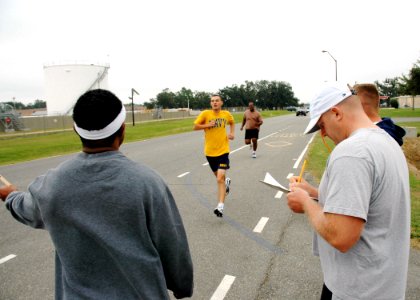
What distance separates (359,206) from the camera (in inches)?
60.4

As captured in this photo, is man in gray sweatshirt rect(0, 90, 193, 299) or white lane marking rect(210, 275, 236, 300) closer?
man in gray sweatshirt rect(0, 90, 193, 299)

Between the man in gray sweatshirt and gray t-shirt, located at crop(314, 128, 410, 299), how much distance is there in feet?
2.57

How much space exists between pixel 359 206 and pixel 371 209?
143 mm

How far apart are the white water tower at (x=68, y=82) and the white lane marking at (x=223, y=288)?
67981 millimetres

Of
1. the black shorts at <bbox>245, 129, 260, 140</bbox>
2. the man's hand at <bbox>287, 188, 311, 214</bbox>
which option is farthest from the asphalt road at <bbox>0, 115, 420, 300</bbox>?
the black shorts at <bbox>245, 129, 260, 140</bbox>

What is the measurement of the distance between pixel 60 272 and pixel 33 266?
120 inches

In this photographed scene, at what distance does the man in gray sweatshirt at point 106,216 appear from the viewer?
1487 millimetres

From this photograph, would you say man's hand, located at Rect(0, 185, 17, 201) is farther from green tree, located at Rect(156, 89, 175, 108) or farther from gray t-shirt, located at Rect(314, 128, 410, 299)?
green tree, located at Rect(156, 89, 175, 108)

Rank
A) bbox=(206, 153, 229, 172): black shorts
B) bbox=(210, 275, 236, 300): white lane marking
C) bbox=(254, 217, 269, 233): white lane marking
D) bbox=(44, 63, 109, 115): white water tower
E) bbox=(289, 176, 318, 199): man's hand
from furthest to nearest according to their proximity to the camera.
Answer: bbox=(44, 63, 109, 115): white water tower → bbox=(206, 153, 229, 172): black shorts → bbox=(254, 217, 269, 233): white lane marking → bbox=(210, 275, 236, 300): white lane marking → bbox=(289, 176, 318, 199): man's hand

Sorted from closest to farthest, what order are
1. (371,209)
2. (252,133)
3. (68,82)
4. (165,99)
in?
(371,209), (252,133), (68,82), (165,99)

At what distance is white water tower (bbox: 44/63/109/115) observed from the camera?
67562mm

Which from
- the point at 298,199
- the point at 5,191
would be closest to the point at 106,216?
the point at 5,191

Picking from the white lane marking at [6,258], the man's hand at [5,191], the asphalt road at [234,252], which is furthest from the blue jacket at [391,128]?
the white lane marking at [6,258]

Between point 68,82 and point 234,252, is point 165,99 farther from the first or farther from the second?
point 234,252
